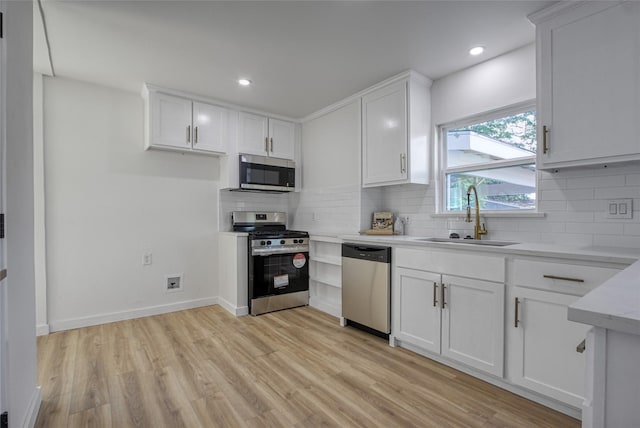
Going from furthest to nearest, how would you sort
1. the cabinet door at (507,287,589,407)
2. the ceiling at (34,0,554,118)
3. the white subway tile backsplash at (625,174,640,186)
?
1. the ceiling at (34,0,554,118)
2. the white subway tile backsplash at (625,174,640,186)
3. the cabinet door at (507,287,589,407)

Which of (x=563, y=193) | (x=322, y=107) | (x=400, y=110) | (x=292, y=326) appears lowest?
(x=292, y=326)

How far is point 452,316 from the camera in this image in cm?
230

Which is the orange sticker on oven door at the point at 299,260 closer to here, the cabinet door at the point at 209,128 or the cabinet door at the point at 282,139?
the cabinet door at the point at 282,139

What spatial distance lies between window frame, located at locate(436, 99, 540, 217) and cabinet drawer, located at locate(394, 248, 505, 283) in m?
0.64

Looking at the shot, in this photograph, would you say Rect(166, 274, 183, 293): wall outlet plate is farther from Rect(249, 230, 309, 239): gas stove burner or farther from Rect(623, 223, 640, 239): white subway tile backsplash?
Rect(623, 223, 640, 239): white subway tile backsplash

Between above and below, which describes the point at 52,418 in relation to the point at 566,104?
below

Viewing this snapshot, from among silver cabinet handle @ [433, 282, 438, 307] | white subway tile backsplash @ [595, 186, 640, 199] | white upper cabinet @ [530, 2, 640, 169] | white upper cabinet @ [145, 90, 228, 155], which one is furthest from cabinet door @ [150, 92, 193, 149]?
white subway tile backsplash @ [595, 186, 640, 199]

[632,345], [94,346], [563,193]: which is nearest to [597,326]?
[632,345]

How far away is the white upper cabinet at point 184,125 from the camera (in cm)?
329

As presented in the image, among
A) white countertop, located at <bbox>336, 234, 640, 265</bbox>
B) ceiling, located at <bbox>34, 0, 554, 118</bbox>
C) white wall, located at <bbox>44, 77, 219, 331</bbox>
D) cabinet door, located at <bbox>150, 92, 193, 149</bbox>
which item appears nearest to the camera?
white countertop, located at <bbox>336, 234, 640, 265</bbox>

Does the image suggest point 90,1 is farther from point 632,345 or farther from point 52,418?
point 632,345

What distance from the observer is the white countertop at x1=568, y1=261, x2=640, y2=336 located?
628 mm

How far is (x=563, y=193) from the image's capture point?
89.5 inches

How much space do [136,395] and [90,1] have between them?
2.46 m
